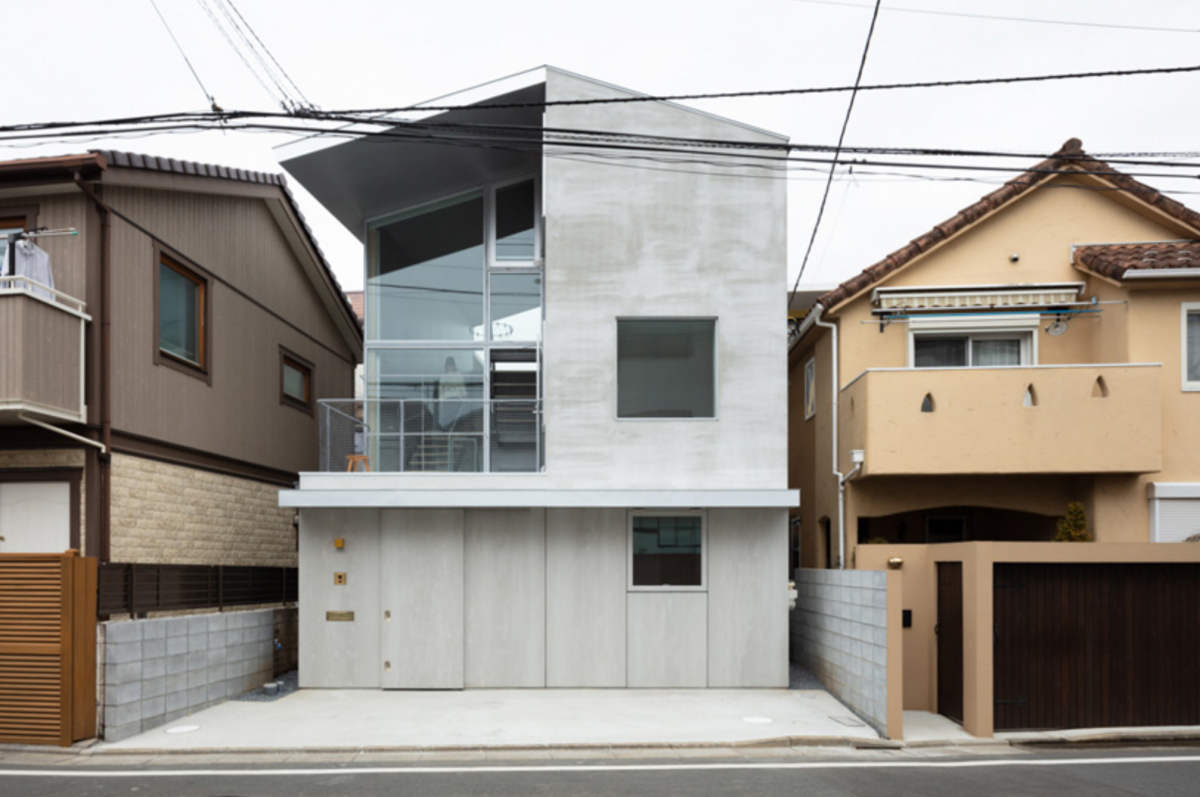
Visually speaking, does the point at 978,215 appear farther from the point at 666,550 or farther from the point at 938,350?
the point at 666,550

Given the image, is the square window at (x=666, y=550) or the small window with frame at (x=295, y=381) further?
the small window with frame at (x=295, y=381)

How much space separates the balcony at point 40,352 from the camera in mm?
10023

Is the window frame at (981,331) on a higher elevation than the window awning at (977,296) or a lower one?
lower

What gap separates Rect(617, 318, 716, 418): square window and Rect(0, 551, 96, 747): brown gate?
22.0ft

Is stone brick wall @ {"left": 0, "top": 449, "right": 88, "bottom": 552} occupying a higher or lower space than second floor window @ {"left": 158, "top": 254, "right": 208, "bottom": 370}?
lower

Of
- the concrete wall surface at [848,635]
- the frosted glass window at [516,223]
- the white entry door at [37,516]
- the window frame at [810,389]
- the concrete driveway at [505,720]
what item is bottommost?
the concrete driveway at [505,720]

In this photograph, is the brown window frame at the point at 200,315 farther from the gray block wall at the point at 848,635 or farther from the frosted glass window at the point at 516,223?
the gray block wall at the point at 848,635

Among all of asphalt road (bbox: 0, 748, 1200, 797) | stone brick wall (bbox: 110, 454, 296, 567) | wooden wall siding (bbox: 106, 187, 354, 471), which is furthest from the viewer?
wooden wall siding (bbox: 106, 187, 354, 471)

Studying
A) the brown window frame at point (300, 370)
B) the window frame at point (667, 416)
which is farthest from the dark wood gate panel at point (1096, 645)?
the brown window frame at point (300, 370)

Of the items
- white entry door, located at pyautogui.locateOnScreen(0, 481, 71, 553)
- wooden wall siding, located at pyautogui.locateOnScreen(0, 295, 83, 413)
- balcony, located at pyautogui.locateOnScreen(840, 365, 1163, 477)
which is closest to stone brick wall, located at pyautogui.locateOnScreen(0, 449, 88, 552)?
white entry door, located at pyautogui.locateOnScreen(0, 481, 71, 553)

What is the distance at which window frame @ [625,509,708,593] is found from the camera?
Answer: 1291cm

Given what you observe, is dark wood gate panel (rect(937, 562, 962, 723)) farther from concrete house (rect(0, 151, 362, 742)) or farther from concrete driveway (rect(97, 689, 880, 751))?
concrete house (rect(0, 151, 362, 742))

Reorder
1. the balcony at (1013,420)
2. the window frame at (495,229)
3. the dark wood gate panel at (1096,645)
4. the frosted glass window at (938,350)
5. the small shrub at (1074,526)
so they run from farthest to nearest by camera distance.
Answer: the frosted glass window at (938,350) → the window frame at (495,229) → the small shrub at (1074,526) → the balcony at (1013,420) → the dark wood gate panel at (1096,645)

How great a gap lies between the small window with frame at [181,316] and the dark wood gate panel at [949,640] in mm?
10159
